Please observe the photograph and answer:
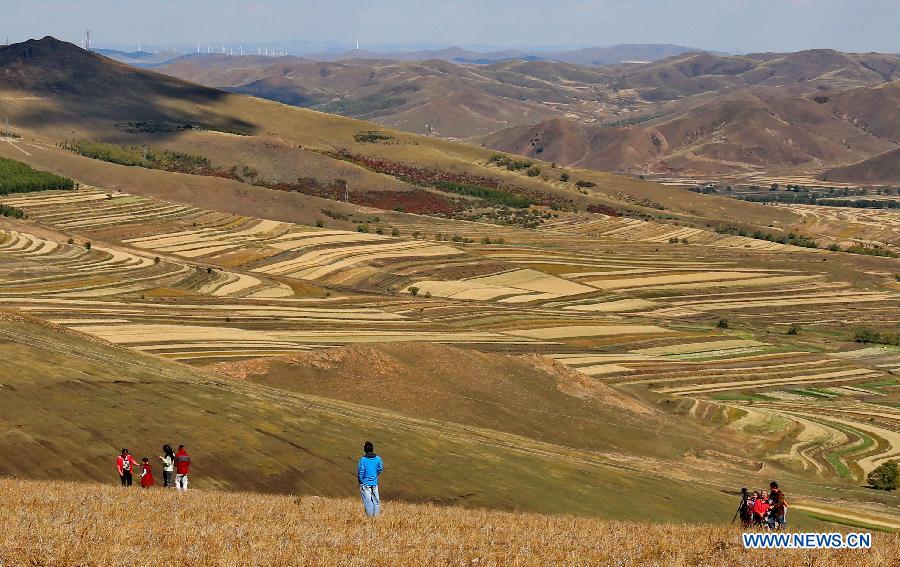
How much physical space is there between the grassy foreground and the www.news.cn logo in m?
0.57

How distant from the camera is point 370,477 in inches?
1198

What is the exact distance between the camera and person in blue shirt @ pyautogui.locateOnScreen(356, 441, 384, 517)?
30.3 meters

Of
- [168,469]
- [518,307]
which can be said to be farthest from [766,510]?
[518,307]

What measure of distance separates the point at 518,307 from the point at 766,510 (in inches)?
4343

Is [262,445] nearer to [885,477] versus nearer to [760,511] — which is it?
[760,511]

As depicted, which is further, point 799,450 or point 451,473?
point 799,450

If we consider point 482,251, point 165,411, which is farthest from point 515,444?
point 482,251

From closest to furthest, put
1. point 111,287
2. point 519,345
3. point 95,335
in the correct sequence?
point 95,335 → point 519,345 → point 111,287

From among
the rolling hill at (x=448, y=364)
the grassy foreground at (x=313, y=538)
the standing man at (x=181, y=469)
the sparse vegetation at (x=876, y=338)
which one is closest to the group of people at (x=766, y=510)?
the grassy foreground at (x=313, y=538)

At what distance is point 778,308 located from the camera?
157m

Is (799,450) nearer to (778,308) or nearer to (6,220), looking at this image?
(778,308)

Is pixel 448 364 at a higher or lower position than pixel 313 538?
lower

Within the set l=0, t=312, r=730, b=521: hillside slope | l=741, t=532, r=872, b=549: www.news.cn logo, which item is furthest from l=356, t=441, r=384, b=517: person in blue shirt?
l=0, t=312, r=730, b=521: hillside slope

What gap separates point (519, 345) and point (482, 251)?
78274 millimetres
